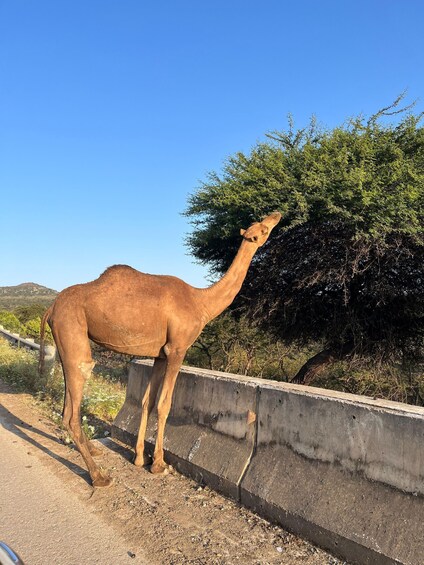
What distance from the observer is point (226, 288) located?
5.98 metres

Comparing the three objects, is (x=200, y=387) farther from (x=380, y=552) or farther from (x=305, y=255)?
(x=305, y=255)

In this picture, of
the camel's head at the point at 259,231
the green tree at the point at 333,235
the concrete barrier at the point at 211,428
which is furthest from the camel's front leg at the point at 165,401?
the green tree at the point at 333,235

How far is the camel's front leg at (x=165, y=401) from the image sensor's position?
5.36 meters

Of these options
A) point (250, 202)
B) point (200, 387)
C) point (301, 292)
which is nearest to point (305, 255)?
point (301, 292)

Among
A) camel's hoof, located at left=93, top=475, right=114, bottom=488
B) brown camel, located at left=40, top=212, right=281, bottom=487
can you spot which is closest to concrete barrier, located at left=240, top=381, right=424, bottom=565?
brown camel, located at left=40, top=212, right=281, bottom=487

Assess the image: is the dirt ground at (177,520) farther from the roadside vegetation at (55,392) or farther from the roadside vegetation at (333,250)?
the roadside vegetation at (333,250)

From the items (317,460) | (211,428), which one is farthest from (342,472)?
(211,428)

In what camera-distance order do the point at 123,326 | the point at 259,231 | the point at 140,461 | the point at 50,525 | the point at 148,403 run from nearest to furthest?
1. the point at 50,525
2. the point at 123,326
3. the point at 140,461
4. the point at 148,403
5. the point at 259,231

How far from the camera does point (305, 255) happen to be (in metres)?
11.4

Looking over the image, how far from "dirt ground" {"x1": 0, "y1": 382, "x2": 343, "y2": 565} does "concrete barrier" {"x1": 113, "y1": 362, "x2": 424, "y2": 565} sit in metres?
0.15

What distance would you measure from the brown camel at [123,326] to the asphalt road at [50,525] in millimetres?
542

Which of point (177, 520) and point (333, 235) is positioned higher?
point (333, 235)

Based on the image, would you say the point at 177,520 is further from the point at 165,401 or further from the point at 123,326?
the point at 123,326

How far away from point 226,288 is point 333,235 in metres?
5.56
